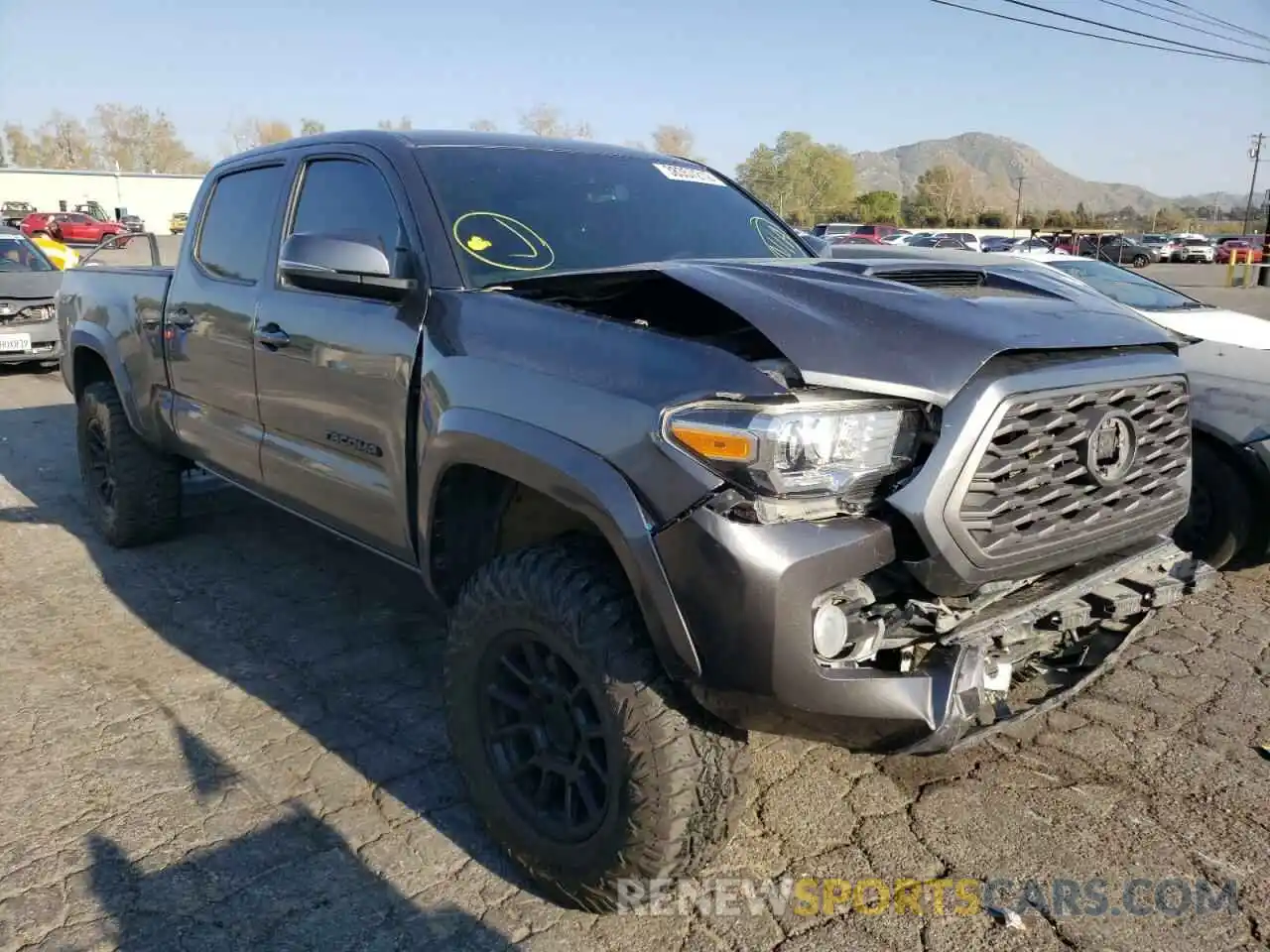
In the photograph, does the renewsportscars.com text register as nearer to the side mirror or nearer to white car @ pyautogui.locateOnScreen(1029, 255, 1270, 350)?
the side mirror

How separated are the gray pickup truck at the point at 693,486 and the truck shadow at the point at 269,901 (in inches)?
12.2

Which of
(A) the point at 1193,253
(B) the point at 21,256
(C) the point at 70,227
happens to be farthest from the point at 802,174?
(B) the point at 21,256

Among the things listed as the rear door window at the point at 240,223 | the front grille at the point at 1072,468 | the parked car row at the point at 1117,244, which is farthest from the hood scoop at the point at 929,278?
the parked car row at the point at 1117,244

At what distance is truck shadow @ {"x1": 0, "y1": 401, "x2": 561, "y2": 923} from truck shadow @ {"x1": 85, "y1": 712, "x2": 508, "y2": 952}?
0.46 feet

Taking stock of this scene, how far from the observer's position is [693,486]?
78.0 inches

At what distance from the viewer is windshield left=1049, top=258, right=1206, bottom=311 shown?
612cm

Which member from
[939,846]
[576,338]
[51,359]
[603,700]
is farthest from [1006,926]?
[51,359]

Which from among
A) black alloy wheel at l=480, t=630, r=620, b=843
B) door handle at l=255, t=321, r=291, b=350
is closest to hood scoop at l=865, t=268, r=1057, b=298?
black alloy wheel at l=480, t=630, r=620, b=843

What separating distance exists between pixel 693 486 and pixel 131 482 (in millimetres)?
4022

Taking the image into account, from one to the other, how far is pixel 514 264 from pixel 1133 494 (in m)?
1.83

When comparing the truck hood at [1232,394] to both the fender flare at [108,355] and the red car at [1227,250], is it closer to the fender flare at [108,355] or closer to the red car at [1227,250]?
the fender flare at [108,355]

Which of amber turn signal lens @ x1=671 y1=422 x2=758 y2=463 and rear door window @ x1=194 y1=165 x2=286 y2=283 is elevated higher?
rear door window @ x1=194 y1=165 x2=286 y2=283

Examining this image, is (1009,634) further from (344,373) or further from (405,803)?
(344,373)

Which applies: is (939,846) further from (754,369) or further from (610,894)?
(754,369)
